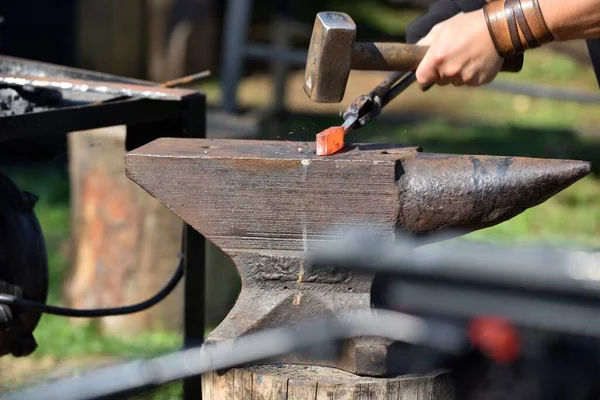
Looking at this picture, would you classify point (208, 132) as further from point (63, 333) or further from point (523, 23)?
point (523, 23)

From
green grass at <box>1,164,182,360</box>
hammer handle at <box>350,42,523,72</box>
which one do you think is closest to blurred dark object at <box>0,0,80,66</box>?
green grass at <box>1,164,182,360</box>

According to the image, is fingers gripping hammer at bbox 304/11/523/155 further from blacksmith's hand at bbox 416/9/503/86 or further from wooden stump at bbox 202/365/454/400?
wooden stump at bbox 202/365/454/400

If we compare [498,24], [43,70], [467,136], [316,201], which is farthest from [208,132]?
[316,201]

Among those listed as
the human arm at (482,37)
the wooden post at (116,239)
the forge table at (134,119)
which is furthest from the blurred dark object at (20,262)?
the wooden post at (116,239)

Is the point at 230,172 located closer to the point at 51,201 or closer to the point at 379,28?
the point at 51,201

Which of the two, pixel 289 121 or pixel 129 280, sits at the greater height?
pixel 289 121

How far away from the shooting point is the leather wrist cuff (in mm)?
2023

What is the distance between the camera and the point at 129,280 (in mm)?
4309

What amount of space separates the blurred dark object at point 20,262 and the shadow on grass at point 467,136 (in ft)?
10.5

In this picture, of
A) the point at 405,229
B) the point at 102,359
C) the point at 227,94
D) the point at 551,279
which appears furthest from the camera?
the point at 227,94

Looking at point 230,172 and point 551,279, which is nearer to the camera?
point 551,279

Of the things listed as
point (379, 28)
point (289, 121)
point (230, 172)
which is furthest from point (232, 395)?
point (379, 28)

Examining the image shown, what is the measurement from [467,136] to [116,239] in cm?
301

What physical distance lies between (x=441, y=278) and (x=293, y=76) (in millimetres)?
7583
